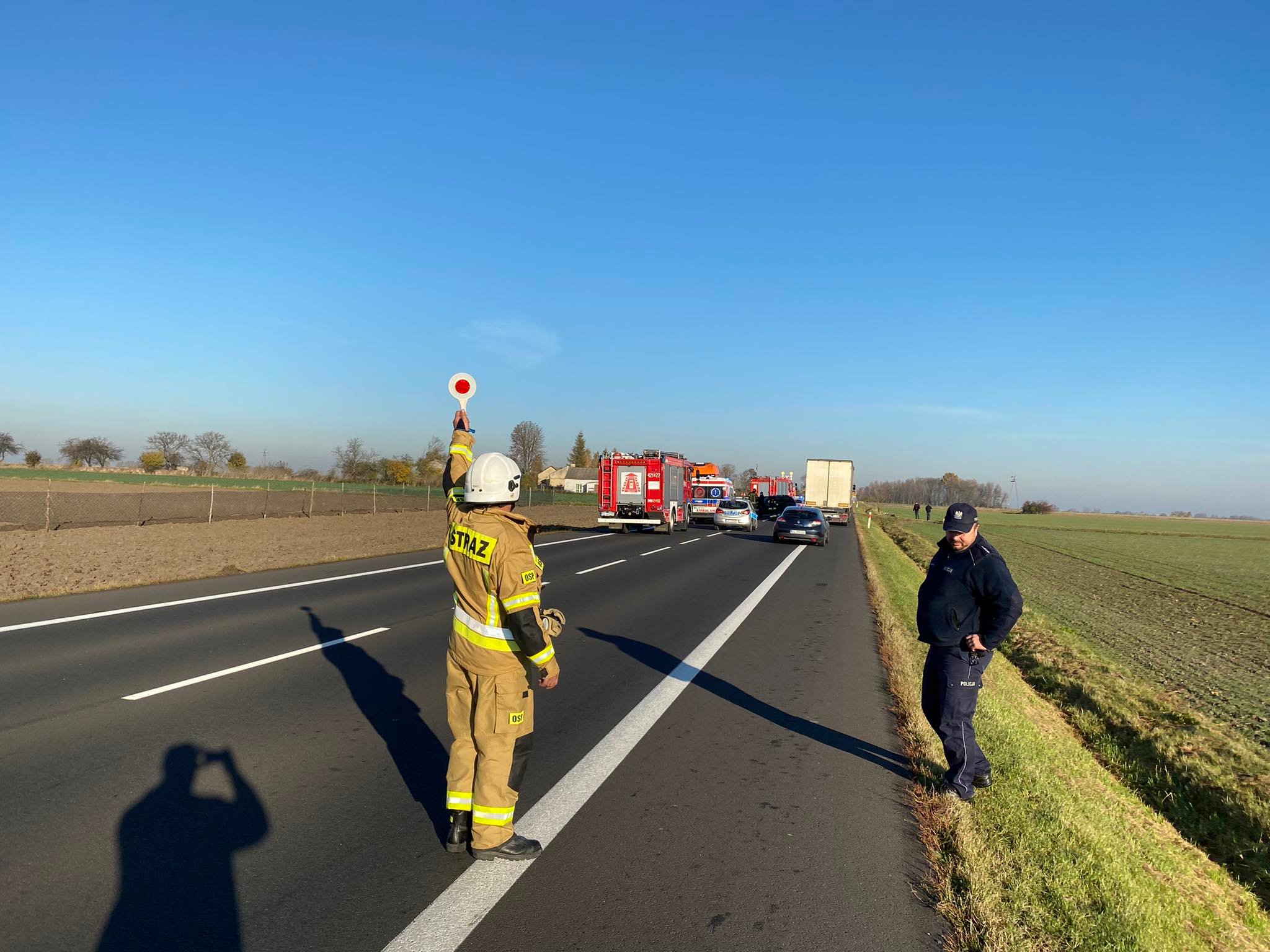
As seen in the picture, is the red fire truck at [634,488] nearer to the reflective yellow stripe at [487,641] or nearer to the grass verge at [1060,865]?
the grass verge at [1060,865]

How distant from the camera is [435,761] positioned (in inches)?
203

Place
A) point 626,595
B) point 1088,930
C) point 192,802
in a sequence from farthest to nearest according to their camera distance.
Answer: point 626,595 → point 192,802 → point 1088,930

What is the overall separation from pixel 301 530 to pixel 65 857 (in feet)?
82.4

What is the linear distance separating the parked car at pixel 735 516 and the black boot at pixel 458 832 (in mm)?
33544

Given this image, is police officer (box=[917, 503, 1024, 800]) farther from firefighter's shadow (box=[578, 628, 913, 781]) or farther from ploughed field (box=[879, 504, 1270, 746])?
ploughed field (box=[879, 504, 1270, 746])

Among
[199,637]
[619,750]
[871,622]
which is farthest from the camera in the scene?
[871,622]

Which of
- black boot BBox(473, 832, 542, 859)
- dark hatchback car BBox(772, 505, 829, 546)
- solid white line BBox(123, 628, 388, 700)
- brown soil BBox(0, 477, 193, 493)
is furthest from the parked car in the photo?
black boot BBox(473, 832, 542, 859)

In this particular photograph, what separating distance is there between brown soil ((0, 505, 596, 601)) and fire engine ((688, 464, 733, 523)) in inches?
640

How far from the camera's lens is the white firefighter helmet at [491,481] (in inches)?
154

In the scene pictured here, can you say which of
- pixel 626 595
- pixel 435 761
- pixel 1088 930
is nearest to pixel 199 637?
pixel 435 761

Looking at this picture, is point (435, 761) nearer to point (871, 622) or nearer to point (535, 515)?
point (871, 622)

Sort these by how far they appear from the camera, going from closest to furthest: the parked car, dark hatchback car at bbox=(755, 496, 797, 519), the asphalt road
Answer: the asphalt road → the parked car → dark hatchback car at bbox=(755, 496, 797, 519)

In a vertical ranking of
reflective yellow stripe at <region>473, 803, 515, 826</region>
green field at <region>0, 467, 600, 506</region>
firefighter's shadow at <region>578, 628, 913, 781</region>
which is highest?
green field at <region>0, 467, 600, 506</region>

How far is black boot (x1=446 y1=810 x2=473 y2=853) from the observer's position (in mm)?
3904
